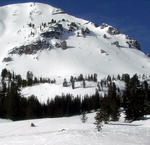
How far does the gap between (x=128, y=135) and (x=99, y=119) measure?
7263 millimetres

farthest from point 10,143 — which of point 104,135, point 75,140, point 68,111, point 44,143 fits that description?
point 68,111

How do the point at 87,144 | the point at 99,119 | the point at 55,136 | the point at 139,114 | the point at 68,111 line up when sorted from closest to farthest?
the point at 87,144
the point at 55,136
the point at 99,119
the point at 139,114
the point at 68,111

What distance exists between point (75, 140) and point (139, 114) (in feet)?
162

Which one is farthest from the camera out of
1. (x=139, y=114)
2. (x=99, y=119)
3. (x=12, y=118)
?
(x=12, y=118)

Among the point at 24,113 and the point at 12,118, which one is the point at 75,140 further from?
the point at 24,113

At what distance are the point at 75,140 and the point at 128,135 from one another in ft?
28.6

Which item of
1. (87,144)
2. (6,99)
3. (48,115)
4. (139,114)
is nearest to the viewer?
(87,144)

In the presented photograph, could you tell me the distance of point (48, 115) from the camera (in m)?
144

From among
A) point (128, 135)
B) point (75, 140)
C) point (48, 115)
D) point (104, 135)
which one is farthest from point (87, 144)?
point (48, 115)

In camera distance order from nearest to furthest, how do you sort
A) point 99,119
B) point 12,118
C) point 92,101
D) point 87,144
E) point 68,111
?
1. point 87,144
2. point 99,119
3. point 12,118
4. point 68,111
5. point 92,101

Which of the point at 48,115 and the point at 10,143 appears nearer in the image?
the point at 10,143

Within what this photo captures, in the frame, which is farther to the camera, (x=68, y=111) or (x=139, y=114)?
(x=68, y=111)

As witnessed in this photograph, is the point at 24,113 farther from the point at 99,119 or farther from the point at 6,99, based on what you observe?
the point at 99,119

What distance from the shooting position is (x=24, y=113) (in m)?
121
